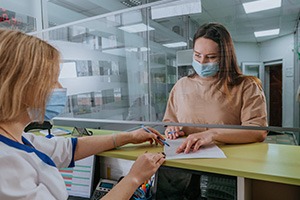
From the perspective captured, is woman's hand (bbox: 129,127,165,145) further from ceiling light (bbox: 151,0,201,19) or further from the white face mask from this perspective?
ceiling light (bbox: 151,0,201,19)

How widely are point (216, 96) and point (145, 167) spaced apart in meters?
0.60

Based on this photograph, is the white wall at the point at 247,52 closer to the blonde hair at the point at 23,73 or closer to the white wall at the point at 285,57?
the white wall at the point at 285,57

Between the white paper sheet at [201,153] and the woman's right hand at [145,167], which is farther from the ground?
the white paper sheet at [201,153]

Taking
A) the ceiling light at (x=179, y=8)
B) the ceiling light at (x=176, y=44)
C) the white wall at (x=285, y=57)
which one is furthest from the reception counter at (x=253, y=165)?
the ceiling light at (x=179, y=8)

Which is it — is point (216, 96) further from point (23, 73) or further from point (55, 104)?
point (23, 73)

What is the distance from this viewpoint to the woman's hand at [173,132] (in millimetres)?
1162

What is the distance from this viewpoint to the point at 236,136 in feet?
3.25

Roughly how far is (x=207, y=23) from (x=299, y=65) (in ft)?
Answer: 1.61

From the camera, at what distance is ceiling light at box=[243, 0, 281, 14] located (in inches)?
44.1

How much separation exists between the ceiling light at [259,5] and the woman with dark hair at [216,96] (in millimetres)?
166

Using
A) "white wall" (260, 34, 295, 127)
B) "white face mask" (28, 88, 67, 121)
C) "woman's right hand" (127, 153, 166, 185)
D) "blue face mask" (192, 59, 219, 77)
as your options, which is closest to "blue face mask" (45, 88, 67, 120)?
"white face mask" (28, 88, 67, 121)

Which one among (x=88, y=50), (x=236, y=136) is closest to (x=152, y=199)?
(x=236, y=136)

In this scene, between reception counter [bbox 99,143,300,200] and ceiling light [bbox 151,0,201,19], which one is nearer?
reception counter [bbox 99,143,300,200]

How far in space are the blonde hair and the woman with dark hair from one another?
57 cm
